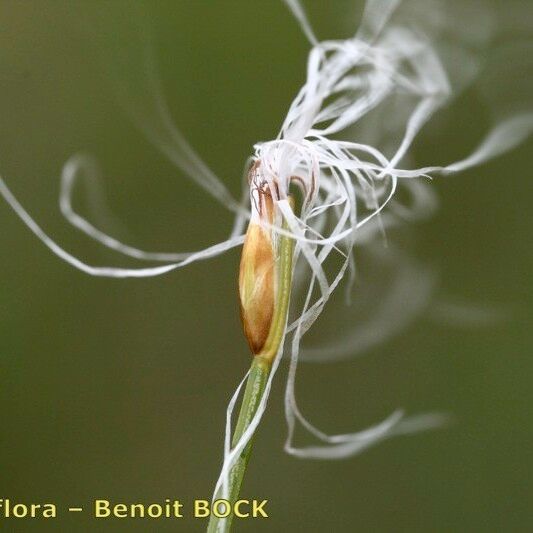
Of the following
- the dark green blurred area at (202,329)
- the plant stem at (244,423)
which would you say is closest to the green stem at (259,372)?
the plant stem at (244,423)

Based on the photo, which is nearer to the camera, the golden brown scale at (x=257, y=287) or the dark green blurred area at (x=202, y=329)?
the golden brown scale at (x=257, y=287)

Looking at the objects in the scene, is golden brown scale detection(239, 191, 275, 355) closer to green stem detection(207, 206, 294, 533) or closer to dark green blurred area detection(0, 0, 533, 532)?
green stem detection(207, 206, 294, 533)

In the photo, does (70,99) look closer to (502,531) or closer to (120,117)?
(120,117)

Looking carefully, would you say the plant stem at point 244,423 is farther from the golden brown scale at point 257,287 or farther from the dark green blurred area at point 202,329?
the dark green blurred area at point 202,329

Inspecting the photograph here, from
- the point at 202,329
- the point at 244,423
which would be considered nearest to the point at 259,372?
the point at 244,423

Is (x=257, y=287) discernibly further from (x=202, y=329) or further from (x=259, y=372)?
(x=202, y=329)

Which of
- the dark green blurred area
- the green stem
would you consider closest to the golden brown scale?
the green stem
